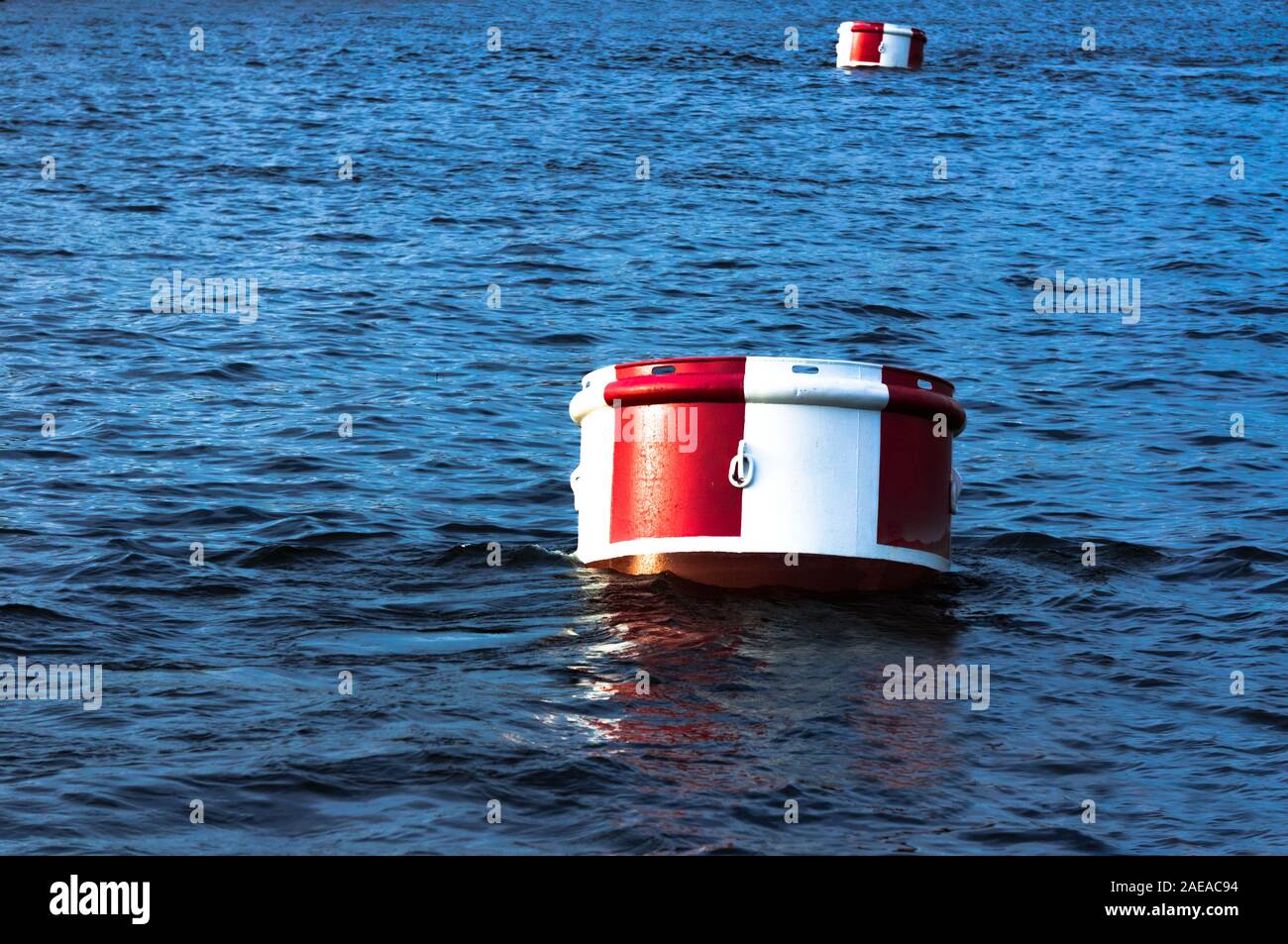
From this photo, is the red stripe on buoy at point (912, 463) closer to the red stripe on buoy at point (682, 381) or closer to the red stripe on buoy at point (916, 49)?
the red stripe on buoy at point (682, 381)

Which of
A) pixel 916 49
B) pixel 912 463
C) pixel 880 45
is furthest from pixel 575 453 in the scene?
pixel 916 49

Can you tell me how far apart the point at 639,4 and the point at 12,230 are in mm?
28319

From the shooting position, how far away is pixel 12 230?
65.4 feet

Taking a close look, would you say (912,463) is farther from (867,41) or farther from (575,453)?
(867,41)

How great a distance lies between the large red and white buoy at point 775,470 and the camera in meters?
7.93

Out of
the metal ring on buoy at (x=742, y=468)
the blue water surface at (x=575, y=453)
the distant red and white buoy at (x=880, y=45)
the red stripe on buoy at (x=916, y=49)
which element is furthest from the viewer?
the red stripe on buoy at (x=916, y=49)

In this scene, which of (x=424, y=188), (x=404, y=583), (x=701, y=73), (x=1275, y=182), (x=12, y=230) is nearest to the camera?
(x=404, y=583)

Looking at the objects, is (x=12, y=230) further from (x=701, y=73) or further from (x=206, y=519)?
(x=701, y=73)

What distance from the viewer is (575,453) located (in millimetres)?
12422

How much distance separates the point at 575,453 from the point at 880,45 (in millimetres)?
23043

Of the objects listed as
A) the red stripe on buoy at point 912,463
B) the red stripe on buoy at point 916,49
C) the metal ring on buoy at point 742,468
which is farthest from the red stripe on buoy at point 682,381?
the red stripe on buoy at point 916,49

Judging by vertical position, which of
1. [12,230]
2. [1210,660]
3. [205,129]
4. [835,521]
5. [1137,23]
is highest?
[1137,23]
